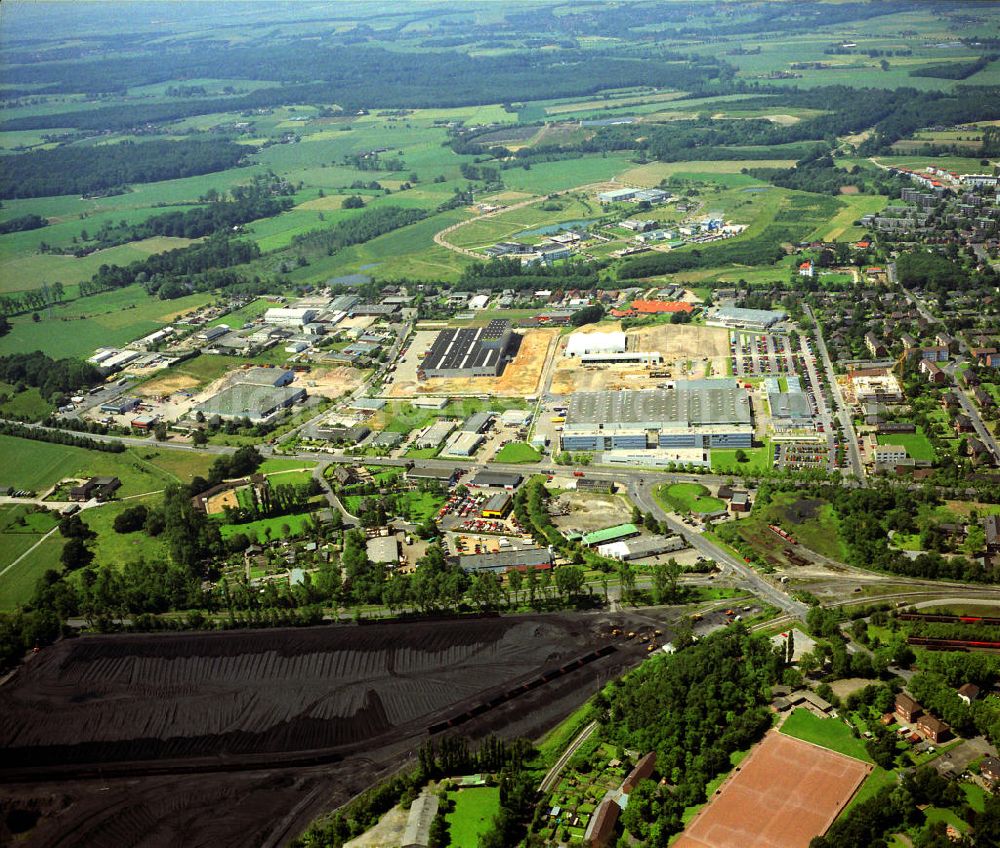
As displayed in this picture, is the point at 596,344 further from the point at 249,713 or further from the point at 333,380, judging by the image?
the point at 249,713

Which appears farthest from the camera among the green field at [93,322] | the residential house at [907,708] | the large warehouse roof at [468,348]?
the green field at [93,322]

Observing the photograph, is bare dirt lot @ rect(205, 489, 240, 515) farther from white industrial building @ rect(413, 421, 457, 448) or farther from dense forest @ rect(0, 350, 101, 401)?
dense forest @ rect(0, 350, 101, 401)

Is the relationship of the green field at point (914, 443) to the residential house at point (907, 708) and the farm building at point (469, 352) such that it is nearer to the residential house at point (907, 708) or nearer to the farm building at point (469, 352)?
the residential house at point (907, 708)

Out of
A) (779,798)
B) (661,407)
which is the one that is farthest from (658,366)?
(779,798)

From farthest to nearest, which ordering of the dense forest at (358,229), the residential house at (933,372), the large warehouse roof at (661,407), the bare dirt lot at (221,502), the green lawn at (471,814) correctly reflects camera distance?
the dense forest at (358,229)
the residential house at (933,372)
the large warehouse roof at (661,407)
the bare dirt lot at (221,502)
the green lawn at (471,814)

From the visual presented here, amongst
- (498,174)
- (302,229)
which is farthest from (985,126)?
(302,229)

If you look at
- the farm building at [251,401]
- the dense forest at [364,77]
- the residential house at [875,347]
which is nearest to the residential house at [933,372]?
the residential house at [875,347]

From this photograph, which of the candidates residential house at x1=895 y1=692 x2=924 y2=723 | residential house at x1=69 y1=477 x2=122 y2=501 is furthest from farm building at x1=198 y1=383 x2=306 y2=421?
residential house at x1=895 y1=692 x2=924 y2=723
